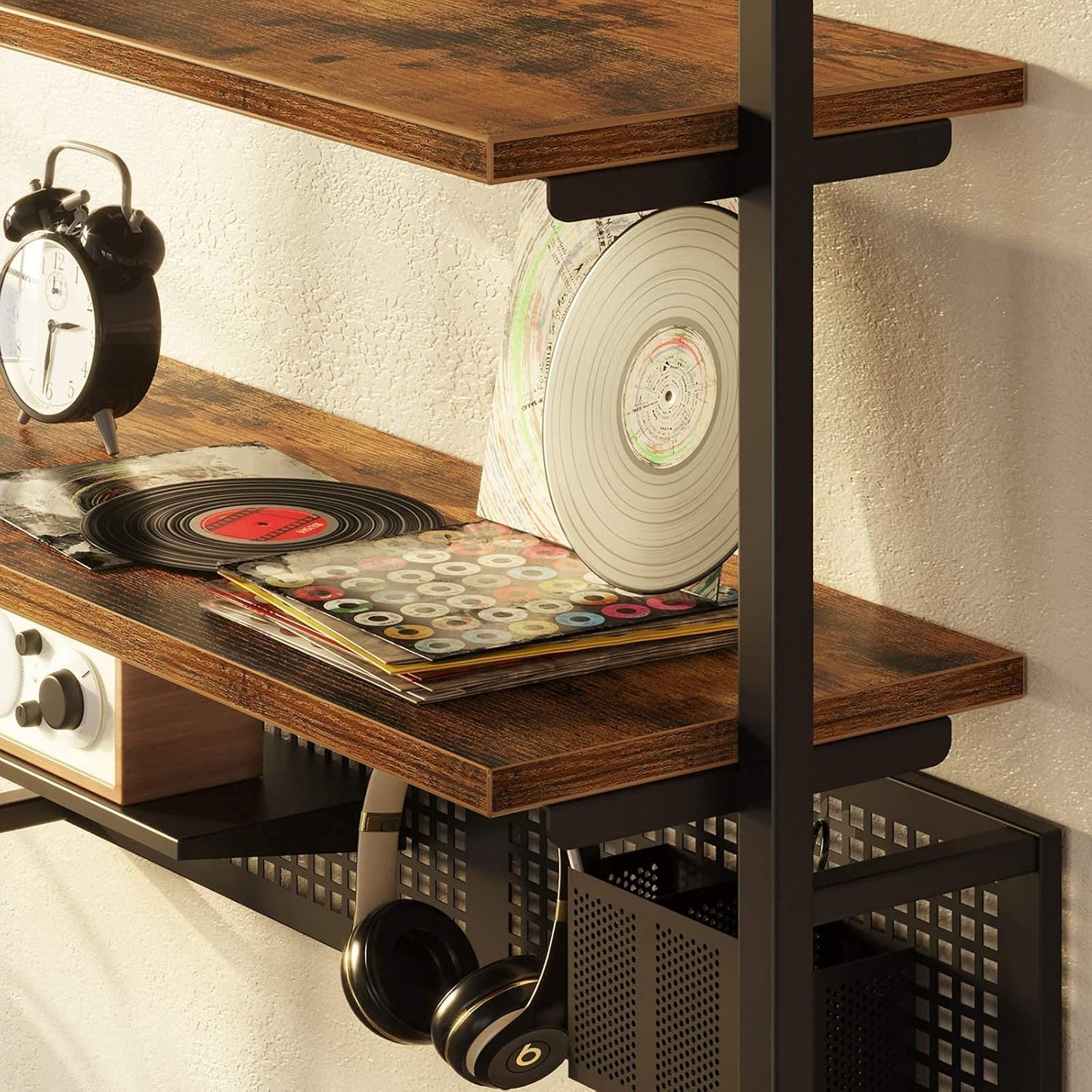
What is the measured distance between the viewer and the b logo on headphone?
1.26 metres

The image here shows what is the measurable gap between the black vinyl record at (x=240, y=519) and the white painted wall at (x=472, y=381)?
0.64 ft

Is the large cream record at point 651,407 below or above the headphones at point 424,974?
above

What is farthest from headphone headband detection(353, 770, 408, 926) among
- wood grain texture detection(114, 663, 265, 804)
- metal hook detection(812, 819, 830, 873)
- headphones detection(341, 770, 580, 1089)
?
metal hook detection(812, 819, 830, 873)

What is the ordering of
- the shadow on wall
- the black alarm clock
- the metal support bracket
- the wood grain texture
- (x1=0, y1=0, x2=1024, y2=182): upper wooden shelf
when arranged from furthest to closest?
1. the metal support bracket
2. the black alarm clock
3. the wood grain texture
4. the shadow on wall
5. (x1=0, y1=0, x2=1024, y2=182): upper wooden shelf

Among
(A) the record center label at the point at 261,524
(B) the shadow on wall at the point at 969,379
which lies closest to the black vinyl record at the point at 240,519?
(A) the record center label at the point at 261,524

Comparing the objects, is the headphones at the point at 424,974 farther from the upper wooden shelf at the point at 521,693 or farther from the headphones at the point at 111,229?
the headphones at the point at 111,229

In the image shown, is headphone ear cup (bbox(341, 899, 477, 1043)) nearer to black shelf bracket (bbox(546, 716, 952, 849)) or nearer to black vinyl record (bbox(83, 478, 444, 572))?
black vinyl record (bbox(83, 478, 444, 572))

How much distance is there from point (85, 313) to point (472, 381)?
0.32 meters

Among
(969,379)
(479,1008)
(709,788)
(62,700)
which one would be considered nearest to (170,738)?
(62,700)

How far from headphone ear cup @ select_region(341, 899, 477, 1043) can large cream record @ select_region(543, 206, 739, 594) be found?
407 mm

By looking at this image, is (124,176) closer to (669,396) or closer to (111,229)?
(111,229)

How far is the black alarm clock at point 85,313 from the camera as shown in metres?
1.54

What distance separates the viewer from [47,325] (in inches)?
62.4

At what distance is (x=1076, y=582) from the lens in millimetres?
1109
